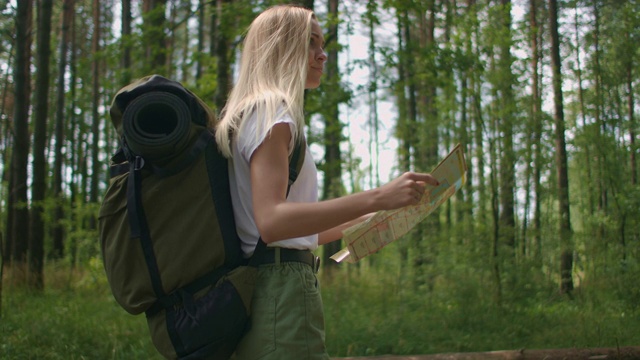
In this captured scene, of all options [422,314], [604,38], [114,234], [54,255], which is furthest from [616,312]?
[54,255]

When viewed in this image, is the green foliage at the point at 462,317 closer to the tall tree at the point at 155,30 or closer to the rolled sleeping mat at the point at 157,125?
the tall tree at the point at 155,30

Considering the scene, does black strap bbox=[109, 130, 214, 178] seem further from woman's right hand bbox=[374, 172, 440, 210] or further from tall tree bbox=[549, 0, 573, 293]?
tall tree bbox=[549, 0, 573, 293]

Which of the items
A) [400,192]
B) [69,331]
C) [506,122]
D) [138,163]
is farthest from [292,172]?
[506,122]

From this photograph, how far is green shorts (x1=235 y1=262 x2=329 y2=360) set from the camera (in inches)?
68.5

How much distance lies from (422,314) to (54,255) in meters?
13.0

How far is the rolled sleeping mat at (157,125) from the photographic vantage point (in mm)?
1664

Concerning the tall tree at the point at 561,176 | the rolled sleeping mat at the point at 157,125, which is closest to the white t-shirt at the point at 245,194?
the rolled sleeping mat at the point at 157,125

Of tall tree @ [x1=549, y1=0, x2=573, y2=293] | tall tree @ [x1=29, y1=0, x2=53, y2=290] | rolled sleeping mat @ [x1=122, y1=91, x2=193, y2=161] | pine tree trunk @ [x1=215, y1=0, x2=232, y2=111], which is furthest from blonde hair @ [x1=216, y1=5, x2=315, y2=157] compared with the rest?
tall tree @ [x1=549, y1=0, x2=573, y2=293]

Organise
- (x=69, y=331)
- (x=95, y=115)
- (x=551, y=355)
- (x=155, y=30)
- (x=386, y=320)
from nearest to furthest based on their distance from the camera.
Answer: (x=551, y=355)
(x=69, y=331)
(x=386, y=320)
(x=155, y=30)
(x=95, y=115)

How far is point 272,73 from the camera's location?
1.90 meters

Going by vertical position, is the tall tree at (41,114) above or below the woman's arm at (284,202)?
above

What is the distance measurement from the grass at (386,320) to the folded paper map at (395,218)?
14.4 feet

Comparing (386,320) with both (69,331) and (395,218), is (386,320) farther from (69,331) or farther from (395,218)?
(395,218)

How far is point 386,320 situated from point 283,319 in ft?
20.6
